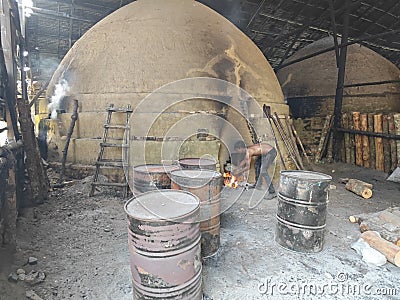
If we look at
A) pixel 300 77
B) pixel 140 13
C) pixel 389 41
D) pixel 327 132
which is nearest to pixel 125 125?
pixel 140 13

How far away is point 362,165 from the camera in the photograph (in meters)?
9.16

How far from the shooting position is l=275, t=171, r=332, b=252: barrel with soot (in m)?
3.67

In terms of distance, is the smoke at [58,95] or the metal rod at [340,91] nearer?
the smoke at [58,95]

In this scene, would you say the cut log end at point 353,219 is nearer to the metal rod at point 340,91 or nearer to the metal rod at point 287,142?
the metal rod at point 287,142

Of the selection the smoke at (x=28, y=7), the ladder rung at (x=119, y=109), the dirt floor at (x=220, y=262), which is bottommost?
the dirt floor at (x=220, y=262)

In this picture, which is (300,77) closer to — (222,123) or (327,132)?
(327,132)

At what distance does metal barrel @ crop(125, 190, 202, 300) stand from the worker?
3.88 m

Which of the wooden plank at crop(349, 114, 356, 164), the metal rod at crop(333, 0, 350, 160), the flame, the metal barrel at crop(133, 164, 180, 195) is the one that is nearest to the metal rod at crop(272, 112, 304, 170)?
the flame

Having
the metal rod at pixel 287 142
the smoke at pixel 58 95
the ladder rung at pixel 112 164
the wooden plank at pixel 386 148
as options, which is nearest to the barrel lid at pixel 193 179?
the ladder rung at pixel 112 164

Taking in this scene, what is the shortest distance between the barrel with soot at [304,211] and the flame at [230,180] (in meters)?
2.58

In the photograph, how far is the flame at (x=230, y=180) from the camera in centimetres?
648

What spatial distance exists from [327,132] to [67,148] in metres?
8.72

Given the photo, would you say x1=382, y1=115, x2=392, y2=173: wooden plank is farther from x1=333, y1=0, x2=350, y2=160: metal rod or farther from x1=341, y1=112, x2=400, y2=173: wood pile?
x1=333, y1=0, x2=350, y2=160: metal rod

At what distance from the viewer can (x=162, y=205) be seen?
2689 millimetres
